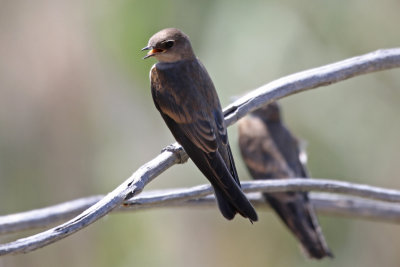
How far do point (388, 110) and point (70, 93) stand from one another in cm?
245

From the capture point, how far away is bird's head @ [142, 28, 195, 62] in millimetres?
3891

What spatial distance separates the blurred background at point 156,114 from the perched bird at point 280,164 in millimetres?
274

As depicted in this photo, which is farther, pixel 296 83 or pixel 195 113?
pixel 195 113

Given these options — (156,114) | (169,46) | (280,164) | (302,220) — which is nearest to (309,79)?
(169,46)

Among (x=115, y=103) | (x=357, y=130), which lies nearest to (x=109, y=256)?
(x=115, y=103)

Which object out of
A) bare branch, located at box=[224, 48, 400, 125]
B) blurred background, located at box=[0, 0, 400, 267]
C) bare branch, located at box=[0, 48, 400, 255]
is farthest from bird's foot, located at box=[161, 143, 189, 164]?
blurred background, located at box=[0, 0, 400, 267]

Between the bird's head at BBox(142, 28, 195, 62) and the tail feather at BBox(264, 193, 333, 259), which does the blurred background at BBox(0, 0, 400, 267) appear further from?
the bird's head at BBox(142, 28, 195, 62)

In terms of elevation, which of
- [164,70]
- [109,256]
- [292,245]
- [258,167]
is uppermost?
[164,70]

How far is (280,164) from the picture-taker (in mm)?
5516

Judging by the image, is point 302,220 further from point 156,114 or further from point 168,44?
point 168,44

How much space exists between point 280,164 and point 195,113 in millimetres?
1916

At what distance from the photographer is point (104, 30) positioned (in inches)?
235

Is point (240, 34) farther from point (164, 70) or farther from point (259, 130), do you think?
point (164, 70)

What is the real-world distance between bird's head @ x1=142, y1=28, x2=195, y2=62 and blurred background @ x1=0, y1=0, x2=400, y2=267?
1641 mm
